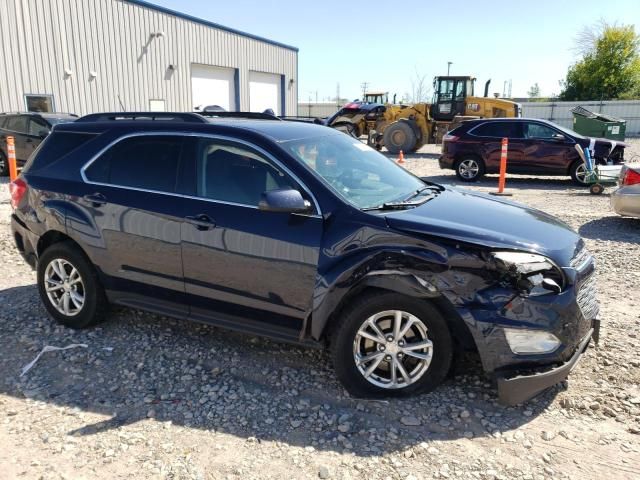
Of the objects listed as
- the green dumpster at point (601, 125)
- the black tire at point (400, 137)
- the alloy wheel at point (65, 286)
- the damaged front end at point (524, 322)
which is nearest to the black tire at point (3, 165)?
the alloy wheel at point (65, 286)

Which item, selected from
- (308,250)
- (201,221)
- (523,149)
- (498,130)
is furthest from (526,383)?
(498,130)

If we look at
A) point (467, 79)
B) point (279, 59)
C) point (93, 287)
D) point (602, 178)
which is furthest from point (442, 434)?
point (279, 59)

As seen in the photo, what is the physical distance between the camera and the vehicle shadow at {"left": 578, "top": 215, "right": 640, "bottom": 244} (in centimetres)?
747

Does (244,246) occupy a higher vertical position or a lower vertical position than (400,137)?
lower

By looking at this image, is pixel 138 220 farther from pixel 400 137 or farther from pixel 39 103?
pixel 400 137

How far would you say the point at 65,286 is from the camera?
4332 millimetres

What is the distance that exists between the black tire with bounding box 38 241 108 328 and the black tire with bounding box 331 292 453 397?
2.17m

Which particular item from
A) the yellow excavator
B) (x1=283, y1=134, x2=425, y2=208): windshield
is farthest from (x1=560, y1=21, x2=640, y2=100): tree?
(x1=283, y1=134, x2=425, y2=208): windshield

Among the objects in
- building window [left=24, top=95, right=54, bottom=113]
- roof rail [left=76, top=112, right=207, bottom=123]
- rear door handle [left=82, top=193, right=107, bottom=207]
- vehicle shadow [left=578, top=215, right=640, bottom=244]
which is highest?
building window [left=24, top=95, right=54, bottom=113]

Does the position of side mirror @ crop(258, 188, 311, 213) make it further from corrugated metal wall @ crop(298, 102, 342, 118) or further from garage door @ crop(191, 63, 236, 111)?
corrugated metal wall @ crop(298, 102, 342, 118)

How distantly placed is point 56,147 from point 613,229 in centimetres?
794

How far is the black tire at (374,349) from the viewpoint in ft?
10.2

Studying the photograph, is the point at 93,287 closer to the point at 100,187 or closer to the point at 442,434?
the point at 100,187

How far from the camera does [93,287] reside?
421 centimetres
